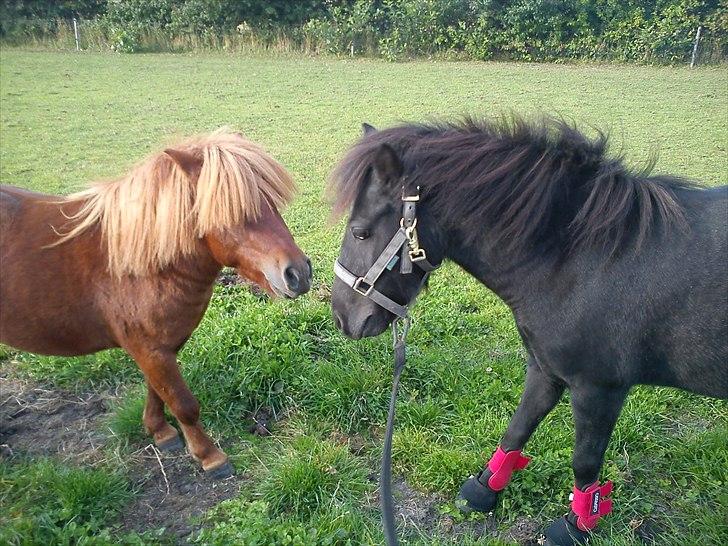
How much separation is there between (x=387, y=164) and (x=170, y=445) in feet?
6.64

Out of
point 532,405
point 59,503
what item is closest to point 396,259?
point 532,405

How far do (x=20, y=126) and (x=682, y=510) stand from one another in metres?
11.2

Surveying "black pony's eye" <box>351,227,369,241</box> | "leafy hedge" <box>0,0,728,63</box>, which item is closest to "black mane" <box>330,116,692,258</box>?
"black pony's eye" <box>351,227,369,241</box>

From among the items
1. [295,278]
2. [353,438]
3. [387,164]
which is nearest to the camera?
[387,164]

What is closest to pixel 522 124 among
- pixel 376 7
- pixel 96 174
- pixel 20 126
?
pixel 96 174

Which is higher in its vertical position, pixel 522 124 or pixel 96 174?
pixel 522 124

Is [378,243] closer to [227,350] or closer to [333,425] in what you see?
[333,425]

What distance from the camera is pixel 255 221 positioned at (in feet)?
7.91

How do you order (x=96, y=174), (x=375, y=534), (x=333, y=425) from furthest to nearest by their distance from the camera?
1. (x=96, y=174)
2. (x=333, y=425)
3. (x=375, y=534)

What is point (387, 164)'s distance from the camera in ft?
7.02

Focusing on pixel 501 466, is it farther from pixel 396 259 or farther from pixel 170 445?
pixel 170 445

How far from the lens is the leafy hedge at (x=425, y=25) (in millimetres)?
13469

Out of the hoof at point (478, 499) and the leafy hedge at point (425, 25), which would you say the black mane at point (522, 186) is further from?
the leafy hedge at point (425, 25)

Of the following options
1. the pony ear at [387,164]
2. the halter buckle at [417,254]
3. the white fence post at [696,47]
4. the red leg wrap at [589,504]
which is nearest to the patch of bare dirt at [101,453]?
Result: the halter buckle at [417,254]
